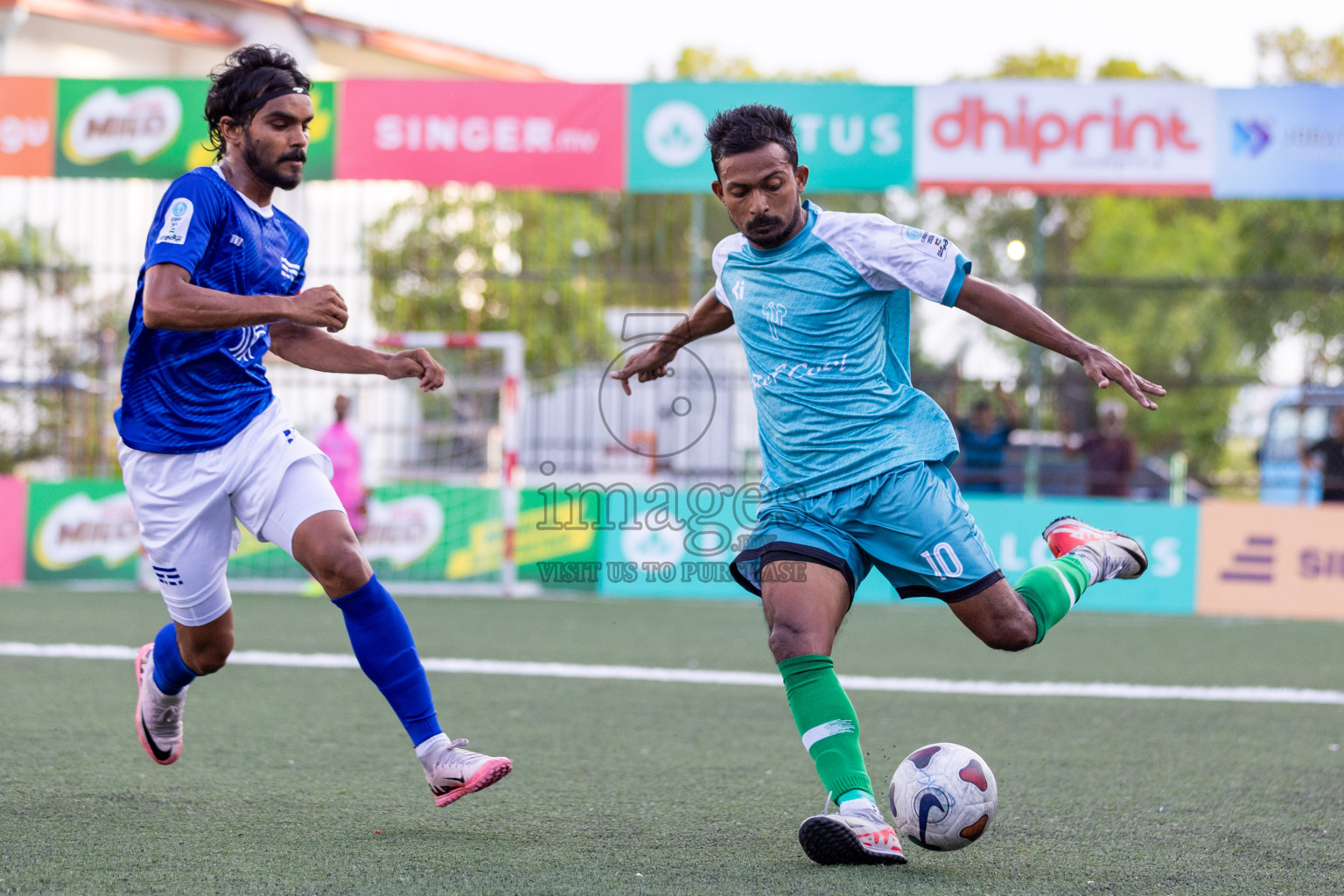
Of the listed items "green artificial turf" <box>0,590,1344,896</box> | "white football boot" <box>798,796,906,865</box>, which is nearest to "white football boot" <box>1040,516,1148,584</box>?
"green artificial turf" <box>0,590,1344,896</box>

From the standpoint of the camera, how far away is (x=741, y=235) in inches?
159

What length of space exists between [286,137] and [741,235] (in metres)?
1.32

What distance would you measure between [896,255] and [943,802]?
1.42 metres

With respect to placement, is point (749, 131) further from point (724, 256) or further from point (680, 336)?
point (680, 336)

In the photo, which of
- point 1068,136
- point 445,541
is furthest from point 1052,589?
point 445,541

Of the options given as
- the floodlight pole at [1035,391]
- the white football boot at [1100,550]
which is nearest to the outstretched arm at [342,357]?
the white football boot at [1100,550]

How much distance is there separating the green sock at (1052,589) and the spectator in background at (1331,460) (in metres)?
9.00

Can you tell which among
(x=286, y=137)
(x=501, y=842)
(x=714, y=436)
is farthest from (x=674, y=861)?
(x=714, y=436)

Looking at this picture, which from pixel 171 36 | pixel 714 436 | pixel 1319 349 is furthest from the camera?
pixel 171 36

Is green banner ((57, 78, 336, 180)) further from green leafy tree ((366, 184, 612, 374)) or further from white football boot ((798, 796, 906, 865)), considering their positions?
white football boot ((798, 796, 906, 865))

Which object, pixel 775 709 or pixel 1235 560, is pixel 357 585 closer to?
pixel 775 709

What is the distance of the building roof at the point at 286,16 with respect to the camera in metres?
26.2

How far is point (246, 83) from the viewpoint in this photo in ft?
12.9

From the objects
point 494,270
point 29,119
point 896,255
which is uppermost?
point 29,119
